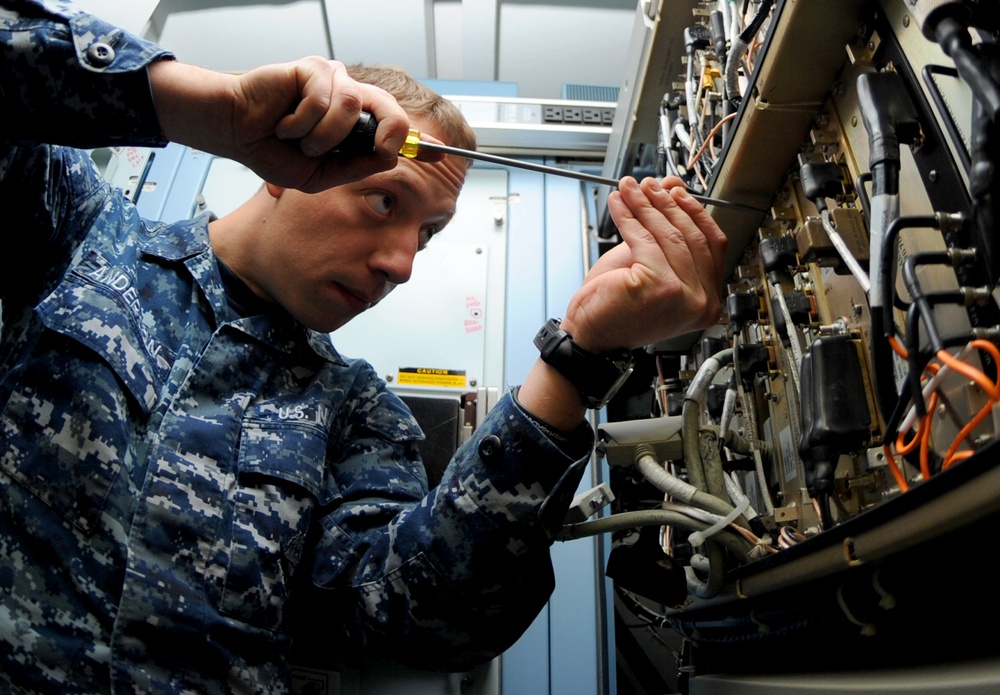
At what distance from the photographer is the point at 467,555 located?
1078 millimetres

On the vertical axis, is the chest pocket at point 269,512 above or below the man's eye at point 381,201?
below

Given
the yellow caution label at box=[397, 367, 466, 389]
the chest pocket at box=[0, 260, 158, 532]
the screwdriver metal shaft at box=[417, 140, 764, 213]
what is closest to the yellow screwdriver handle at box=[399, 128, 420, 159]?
the screwdriver metal shaft at box=[417, 140, 764, 213]

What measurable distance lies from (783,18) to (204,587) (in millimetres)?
1192

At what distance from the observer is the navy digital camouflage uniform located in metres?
0.92

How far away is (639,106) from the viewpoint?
74.5 inches

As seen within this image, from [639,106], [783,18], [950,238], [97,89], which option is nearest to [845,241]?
[950,238]

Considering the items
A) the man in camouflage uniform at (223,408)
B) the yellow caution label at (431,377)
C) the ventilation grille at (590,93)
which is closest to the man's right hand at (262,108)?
the man in camouflage uniform at (223,408)

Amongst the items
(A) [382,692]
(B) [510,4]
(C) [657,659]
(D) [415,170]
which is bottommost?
(A) [382,692]

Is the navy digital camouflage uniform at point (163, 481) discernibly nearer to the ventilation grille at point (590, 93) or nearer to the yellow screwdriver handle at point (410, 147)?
the yellow screwdriver handle at point (410, 147)

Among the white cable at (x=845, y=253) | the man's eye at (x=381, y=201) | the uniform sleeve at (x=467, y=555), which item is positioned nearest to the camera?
the white cable at (x=845, y=253)

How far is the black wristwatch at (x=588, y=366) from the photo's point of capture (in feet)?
3.27

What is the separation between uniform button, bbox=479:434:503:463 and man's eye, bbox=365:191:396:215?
552 mm

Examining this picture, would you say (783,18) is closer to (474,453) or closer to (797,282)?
(797,282)

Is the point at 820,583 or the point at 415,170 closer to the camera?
the point at 820,583
